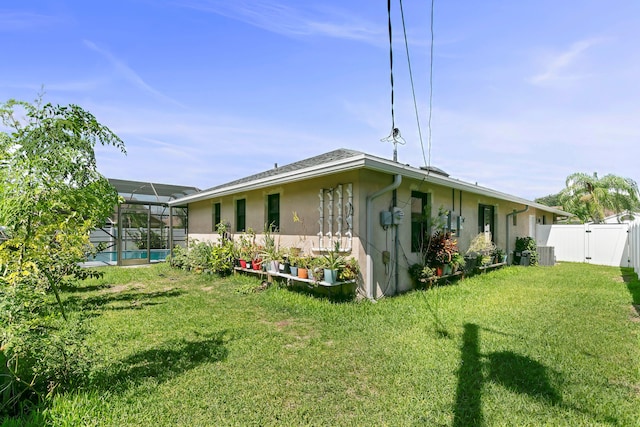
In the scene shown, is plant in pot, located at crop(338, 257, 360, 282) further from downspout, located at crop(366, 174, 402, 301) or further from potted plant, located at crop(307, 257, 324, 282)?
potted plant, located at crop(307, 257, 324, 282)

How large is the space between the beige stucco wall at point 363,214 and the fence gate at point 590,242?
6.94 meters

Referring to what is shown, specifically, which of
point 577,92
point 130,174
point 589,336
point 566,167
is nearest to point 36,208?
point 589,336

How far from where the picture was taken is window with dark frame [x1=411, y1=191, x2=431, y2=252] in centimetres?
810

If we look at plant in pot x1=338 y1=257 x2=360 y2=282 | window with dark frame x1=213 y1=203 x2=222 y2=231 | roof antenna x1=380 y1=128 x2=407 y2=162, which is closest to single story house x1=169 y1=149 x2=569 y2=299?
plant in pot x1=338 y1=257 x2=360 y2=282

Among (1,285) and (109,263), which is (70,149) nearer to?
(1,285)

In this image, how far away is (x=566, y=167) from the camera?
1972 cm

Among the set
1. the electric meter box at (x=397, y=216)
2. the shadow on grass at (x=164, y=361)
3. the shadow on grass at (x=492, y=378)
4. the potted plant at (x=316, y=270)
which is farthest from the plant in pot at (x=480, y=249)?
the shadow on grass at (x=164, y=361)

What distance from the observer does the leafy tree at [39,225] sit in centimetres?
260

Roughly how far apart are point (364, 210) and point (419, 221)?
2.28 metres

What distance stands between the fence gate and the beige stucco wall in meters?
6.94

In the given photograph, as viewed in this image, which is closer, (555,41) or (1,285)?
(1,285)

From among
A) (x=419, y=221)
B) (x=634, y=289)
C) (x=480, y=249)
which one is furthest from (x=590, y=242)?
(x=419, y=221)

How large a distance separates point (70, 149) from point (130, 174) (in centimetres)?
1530

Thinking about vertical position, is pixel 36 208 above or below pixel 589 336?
above
